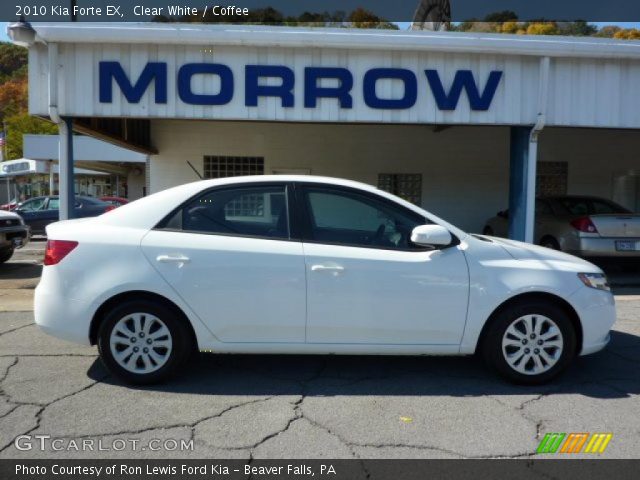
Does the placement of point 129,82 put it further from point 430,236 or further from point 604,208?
point 604,208

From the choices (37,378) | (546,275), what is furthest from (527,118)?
(37,378)

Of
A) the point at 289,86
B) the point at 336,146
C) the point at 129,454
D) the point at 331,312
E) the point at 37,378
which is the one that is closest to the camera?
the point at 129,454

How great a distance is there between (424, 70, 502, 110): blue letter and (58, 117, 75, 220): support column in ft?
18.9

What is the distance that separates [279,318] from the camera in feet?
13.5

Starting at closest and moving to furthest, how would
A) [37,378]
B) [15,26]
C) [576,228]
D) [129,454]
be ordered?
[129,454] → [37,378] → [15,26] → [576,228]

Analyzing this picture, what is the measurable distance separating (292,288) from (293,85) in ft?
16.7

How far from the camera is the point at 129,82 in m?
8.23

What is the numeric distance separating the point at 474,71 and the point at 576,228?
10.6 feet

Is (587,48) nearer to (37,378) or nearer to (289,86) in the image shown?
(289,86)

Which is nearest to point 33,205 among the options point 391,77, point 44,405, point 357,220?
point 391,77

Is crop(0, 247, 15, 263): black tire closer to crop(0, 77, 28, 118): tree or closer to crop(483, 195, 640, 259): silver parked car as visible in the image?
crop(483, 195, 640, 259): silver parked car

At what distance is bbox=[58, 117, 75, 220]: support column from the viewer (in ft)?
27.9

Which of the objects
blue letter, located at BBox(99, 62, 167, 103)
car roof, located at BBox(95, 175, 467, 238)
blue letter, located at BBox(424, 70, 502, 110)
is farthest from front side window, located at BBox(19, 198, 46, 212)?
car roof, located at BBox(95, 175, 467, 238)

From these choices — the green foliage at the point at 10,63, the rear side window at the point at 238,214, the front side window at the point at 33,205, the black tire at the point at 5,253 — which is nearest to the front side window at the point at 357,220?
the rear side window at the point at 238,214
